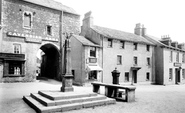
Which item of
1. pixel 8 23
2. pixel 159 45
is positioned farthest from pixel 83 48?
pixel 159 45

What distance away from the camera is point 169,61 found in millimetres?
27562

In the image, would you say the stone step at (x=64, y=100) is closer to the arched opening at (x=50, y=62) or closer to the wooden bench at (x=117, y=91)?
the wooden bench at (x=117, y=91)

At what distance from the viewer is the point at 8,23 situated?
60.6ft

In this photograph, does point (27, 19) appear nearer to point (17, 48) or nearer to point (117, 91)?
point (17, 48)

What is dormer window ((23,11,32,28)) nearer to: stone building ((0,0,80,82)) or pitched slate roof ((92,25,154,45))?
stone building ((0,0,80,82))

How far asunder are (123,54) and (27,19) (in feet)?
50.2

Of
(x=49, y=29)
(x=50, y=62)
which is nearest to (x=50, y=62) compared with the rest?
(x=50, y=62)

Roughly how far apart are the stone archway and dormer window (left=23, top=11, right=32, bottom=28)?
4146mm

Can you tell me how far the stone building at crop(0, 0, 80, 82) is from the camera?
710 inches

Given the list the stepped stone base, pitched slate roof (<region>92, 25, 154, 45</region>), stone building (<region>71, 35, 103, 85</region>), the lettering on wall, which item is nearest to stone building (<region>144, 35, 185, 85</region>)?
pitched slate roof (<region>92, 25, 154, 45</region>)

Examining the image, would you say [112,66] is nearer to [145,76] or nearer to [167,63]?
[145,76]

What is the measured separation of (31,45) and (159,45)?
882 inches

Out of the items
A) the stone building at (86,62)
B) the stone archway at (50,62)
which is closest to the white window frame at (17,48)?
the stone archway at (50,62)

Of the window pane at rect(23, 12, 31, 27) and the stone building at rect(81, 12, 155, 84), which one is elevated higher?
the window pane at rect(23, 12, 31, 27)
